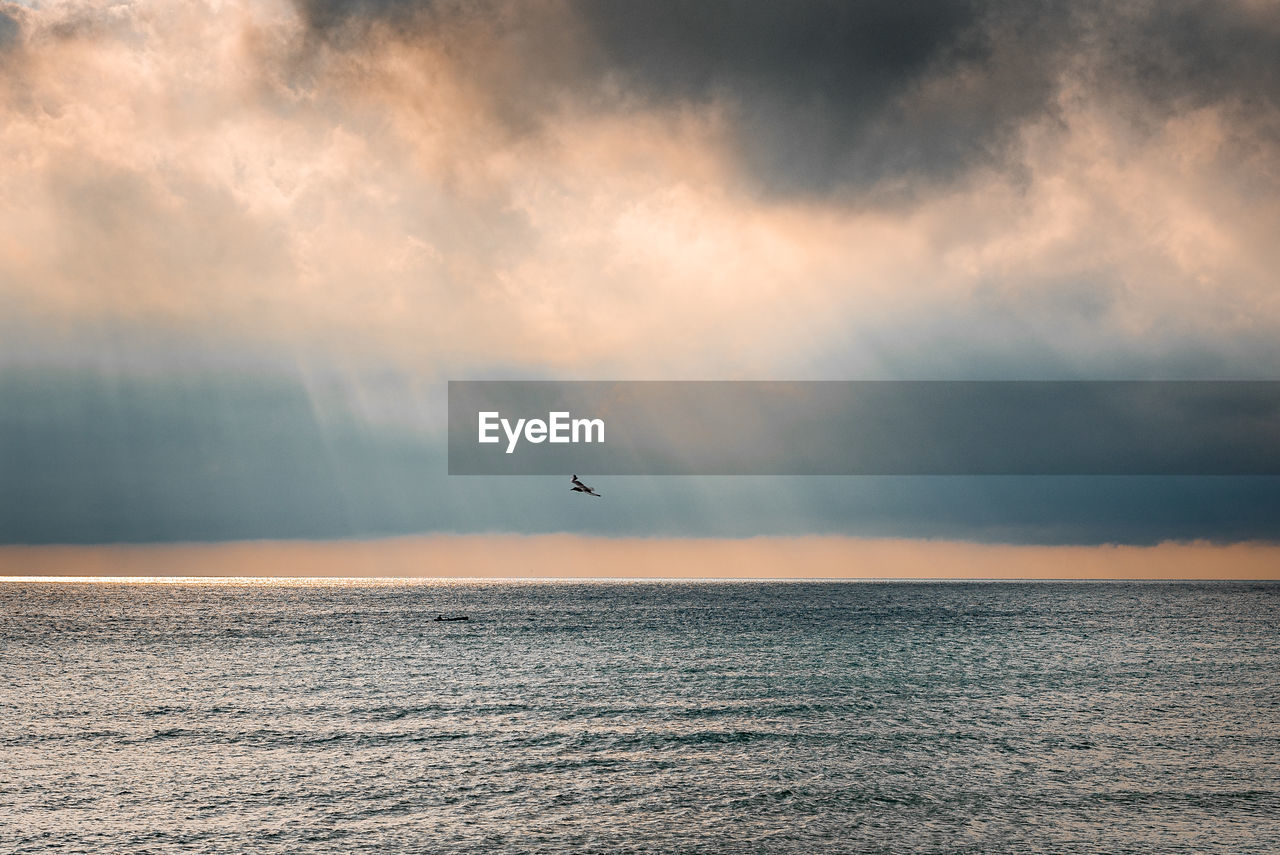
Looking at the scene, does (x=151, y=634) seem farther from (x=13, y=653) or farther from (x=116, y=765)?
(x=116, y=765)

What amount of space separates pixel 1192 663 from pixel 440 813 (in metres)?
87.2

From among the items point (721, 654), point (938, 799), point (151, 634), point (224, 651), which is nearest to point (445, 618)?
point (151, 634)

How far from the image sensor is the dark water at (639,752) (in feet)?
116

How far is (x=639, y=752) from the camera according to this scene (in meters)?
49.5

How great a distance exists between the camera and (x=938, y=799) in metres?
40.3

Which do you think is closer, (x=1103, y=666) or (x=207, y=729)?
(x=207, y=729)

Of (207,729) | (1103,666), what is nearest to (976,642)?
(1103,666)

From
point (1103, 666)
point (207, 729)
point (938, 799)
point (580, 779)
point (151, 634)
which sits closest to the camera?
point (938, 799)

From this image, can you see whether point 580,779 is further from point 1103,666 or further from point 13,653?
point 13,653

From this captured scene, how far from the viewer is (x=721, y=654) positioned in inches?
4168

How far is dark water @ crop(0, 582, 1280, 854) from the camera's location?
35.4 m

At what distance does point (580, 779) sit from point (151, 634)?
118 metres

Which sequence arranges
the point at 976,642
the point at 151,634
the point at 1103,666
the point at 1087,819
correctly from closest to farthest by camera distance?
the point at 1087,819 < the point at 1103,666 < the point at 976,642 < the point at 151,634

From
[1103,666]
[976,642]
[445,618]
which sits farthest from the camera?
[445,618]
